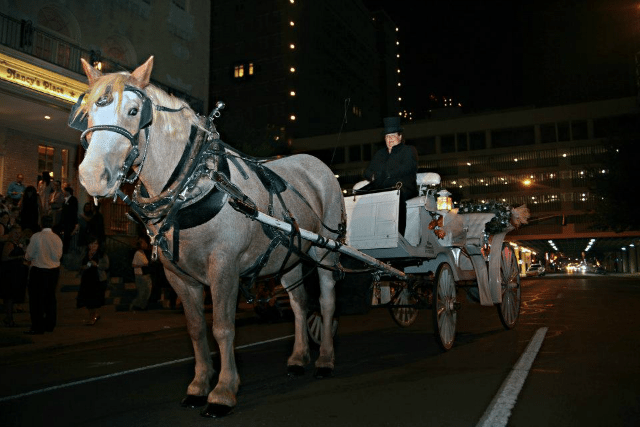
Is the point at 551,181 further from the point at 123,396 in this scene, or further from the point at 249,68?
the point at 123,396

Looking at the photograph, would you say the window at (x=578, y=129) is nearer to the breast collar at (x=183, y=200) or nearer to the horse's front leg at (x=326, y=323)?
the horse's front leg at (x=326, y=323)

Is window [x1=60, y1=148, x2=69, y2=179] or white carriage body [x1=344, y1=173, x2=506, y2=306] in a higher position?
window [x1=60, y1=148, x2=69, y2=179]

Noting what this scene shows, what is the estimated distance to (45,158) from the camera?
18.6 m

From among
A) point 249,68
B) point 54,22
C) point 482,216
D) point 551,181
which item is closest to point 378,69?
point 249,68

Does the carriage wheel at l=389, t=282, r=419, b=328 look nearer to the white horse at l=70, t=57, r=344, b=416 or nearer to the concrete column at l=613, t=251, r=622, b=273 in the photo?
the white horse at l=70, t=57, r=344, b=416

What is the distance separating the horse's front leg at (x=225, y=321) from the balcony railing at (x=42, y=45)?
40.9 feet

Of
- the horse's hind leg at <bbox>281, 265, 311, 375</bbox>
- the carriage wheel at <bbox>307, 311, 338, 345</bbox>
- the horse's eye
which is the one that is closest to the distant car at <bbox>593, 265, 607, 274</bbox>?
the carriage wheel at <bbox>307, 311, 338, 345</bbox>

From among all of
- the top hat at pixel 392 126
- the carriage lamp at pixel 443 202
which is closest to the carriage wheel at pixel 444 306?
the carriage lamp at pixel 443 202

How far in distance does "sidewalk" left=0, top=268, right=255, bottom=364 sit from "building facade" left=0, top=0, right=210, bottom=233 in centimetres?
476

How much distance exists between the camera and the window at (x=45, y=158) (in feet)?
60.5

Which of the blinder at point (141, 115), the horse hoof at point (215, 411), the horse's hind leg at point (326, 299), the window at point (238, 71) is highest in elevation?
the window at point (238, 71)

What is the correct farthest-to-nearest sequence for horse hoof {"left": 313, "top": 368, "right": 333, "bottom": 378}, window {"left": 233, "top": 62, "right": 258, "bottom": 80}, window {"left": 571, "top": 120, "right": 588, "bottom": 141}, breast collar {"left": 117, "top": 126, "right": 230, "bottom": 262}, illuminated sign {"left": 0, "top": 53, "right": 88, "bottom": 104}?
1. window {"left": 233, "top": 62, "right": 258, "bottom": 80}
2. window {"left": 571, "top": 120, "right": 588, "bottom": 141}
3. illuminated sign {"left": 0, "top": 53, "right": 88, "bottom": 104}
4. horse hoof {"left": 313, "top": 368, "right": 333, "bottom": 378}
5. breast collar {"left": 117, "top": 126, "right": 230, "bottom": 262}

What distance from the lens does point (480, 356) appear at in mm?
6621

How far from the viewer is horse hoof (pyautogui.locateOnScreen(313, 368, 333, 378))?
560 cm
